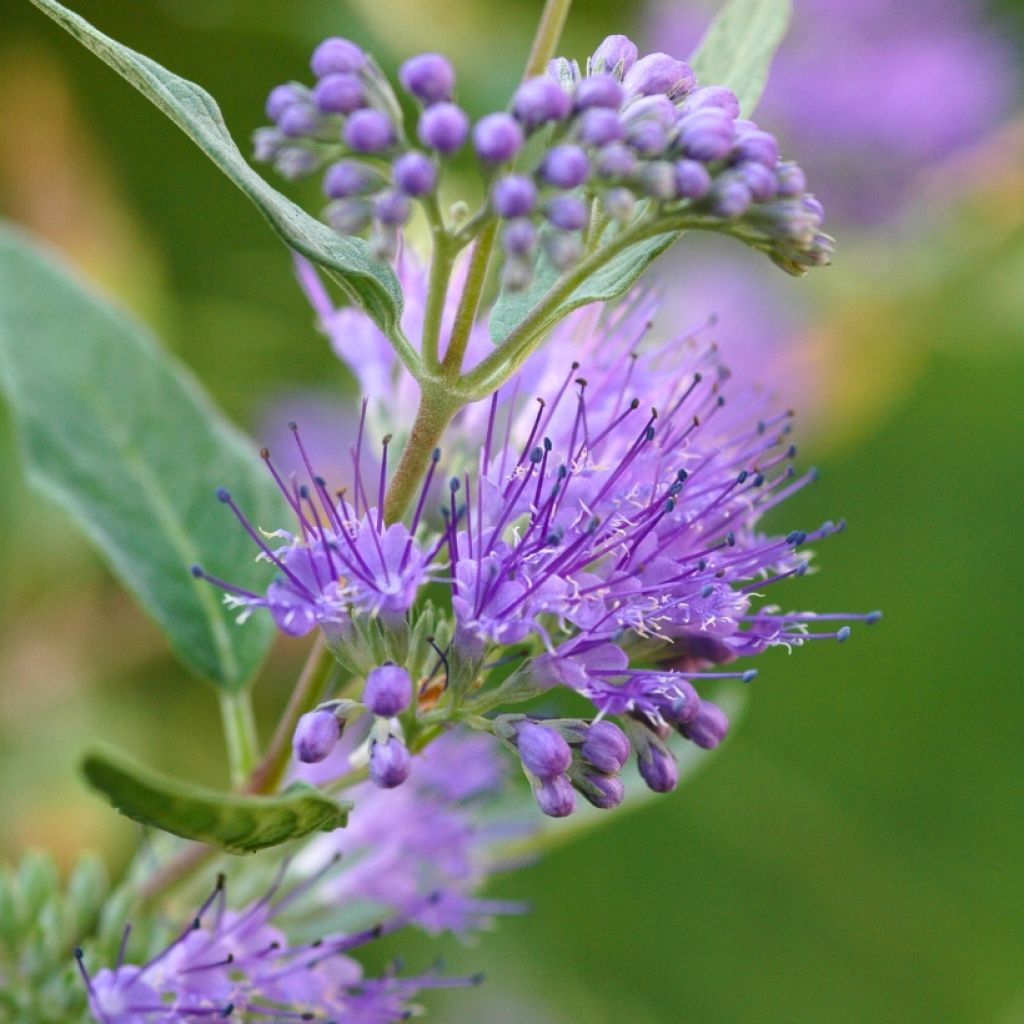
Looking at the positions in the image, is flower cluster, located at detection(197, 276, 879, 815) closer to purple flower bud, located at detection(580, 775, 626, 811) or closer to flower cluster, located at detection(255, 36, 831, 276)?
purple flower bud, located at detection(580, 775, 626, 811)

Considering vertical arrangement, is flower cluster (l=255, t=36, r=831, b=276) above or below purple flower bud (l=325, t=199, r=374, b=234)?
above

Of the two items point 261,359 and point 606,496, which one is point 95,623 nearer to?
point 261,359

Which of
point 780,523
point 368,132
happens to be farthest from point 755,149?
point 780,523

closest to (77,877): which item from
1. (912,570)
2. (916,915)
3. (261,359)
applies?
(261,359)

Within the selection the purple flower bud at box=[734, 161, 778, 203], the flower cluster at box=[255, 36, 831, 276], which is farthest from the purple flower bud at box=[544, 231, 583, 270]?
the purple flower bud at box=[734, 161, 778, 203]

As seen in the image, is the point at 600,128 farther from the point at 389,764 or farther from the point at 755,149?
the point at 389,764
